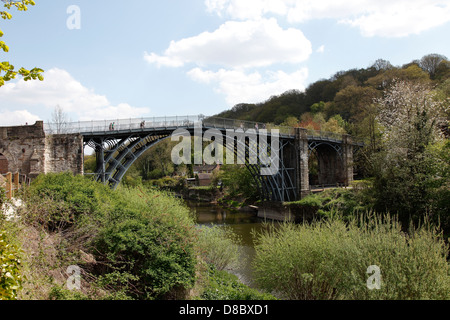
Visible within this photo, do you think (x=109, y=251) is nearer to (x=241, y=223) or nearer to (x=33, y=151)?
(x=33, y=151)

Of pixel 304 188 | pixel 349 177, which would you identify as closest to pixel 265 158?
pixel 304 188

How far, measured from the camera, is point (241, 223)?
31.3 meters

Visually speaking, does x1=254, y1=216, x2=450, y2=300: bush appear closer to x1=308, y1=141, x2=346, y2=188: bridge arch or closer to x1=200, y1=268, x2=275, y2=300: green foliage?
x1=200, y1=268, x2=275, y2=300: green foliage

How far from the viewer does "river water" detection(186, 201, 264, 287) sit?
16667mm

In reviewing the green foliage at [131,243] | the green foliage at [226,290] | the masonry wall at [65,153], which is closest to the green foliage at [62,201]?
the green foliage at [131,243]

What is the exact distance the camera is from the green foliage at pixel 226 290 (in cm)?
1026

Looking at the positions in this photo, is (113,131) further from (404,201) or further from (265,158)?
(404,201)

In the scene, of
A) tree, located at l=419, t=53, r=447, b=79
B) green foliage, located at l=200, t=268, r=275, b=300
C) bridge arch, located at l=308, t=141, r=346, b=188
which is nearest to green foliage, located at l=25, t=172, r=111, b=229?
green foliage, located at l=200, t=268, r=275, b=300

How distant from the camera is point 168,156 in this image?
216ft

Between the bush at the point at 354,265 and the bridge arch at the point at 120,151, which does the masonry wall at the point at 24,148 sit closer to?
the bridge arch at the point at 120,151

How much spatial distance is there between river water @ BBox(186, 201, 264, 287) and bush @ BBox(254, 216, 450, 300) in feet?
12.6

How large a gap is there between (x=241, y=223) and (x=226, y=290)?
2023 cm

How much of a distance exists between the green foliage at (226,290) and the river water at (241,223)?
2553mm
